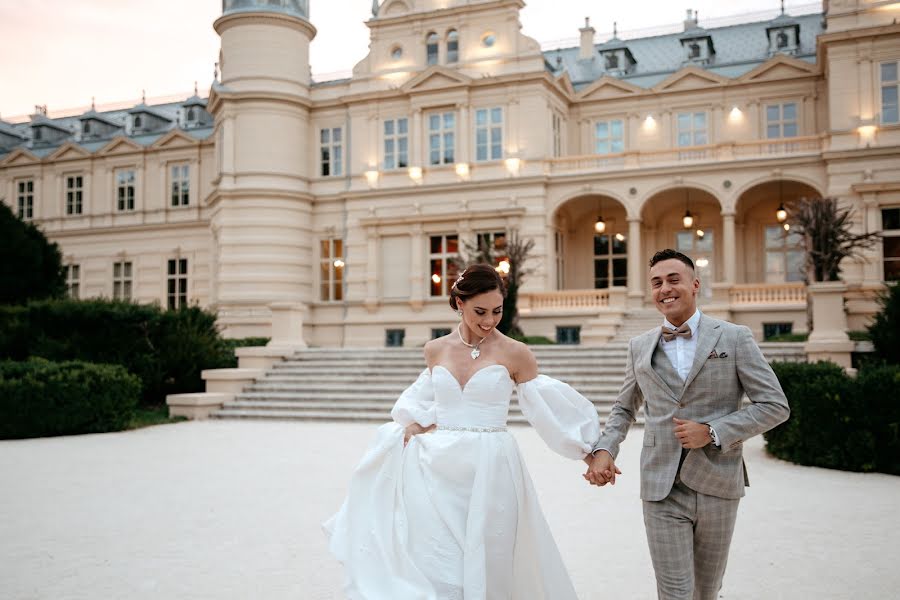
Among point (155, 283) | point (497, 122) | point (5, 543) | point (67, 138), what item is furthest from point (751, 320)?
point (67, 138)

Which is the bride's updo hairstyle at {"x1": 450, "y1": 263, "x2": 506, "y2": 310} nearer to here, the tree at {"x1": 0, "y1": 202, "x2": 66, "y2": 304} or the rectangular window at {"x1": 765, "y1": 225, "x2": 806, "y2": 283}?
the tree at {"x1": 0, "y1": 202, "x2": 66, "y2": 304}

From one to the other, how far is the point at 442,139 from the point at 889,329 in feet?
61.0

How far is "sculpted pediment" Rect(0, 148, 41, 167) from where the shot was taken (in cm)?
4052

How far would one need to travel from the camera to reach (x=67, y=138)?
141 ft

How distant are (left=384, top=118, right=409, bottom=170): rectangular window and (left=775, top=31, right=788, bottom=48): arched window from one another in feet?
46.1

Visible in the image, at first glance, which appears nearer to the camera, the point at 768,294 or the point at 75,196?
the point at 768,294

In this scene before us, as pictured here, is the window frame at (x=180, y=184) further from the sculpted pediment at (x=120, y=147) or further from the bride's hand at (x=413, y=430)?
the bride's hand at (x=413, y=430)

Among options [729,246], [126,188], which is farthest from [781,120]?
[126,188]

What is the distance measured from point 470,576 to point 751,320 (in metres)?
21.9

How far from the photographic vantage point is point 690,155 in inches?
1098

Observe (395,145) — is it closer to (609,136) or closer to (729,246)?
(609,136)

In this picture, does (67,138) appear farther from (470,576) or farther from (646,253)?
(470,576)

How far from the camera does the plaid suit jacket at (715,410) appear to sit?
3.71m

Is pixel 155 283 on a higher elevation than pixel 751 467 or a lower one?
higher
